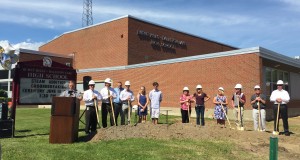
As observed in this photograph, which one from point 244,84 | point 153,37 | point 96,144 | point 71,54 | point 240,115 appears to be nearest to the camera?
point 96,144

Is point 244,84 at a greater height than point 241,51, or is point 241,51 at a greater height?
point 241,51

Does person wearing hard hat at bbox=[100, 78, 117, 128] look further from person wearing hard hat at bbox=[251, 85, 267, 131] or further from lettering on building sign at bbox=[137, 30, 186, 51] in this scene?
lettering on building sign at bbox=[137, 30, 186, 51]

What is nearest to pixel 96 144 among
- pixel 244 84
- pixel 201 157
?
pixel 201 157

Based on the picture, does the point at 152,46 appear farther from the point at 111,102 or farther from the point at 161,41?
the point at 111,102

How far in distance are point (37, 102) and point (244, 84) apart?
13.1 metres

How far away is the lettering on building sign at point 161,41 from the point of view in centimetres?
3794

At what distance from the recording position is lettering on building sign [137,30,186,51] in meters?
37.9

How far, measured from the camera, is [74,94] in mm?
11805

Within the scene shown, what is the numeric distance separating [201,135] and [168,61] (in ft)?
53.3

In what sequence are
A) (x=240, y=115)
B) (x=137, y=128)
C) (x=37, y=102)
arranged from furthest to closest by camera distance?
(x=240, y=115)
(x=37, y=102)
(x=137, y=128)

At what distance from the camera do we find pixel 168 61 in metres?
26.9

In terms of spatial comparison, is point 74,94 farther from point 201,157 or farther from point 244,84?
point 244,84

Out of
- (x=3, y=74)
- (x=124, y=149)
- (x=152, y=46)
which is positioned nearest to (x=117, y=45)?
(x=152, y=46)

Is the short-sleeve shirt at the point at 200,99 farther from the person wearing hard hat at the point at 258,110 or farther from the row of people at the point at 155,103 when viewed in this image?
the person wearing hard hat at the point at 258,110
